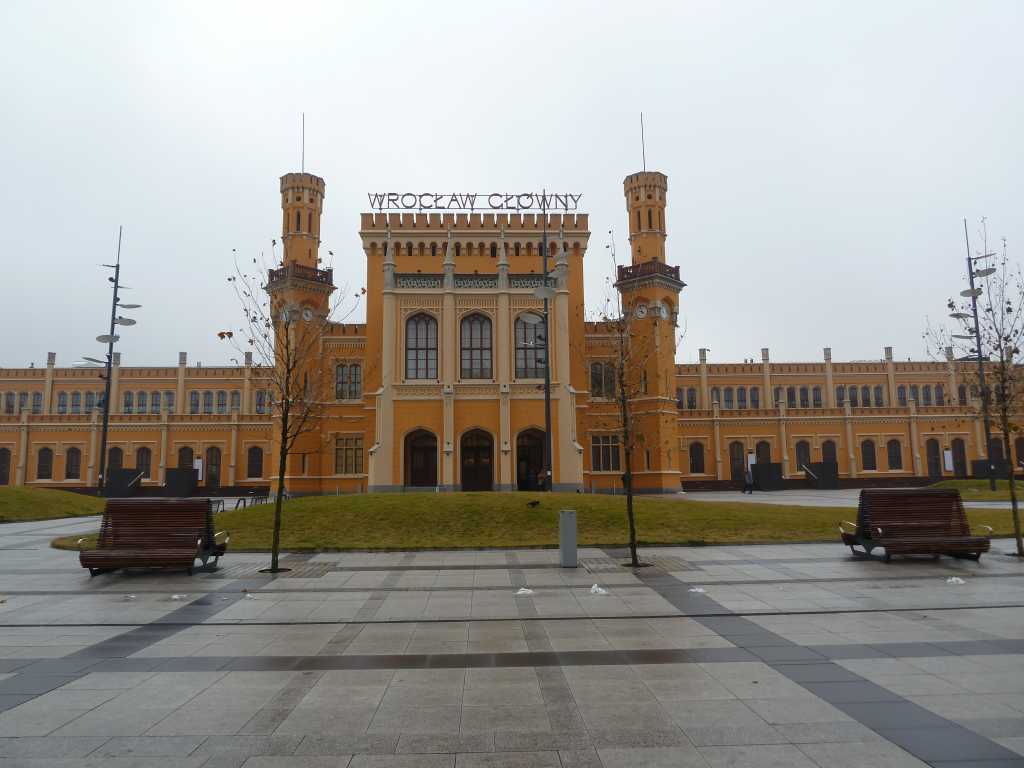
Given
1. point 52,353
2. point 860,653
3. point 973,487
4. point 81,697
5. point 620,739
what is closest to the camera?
point 620,739

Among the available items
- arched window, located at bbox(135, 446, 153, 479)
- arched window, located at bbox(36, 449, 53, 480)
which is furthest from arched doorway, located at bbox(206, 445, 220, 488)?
arched window, located at bbox(36, 449, 53, 480)

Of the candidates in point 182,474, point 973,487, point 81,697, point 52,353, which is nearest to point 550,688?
point 81,697

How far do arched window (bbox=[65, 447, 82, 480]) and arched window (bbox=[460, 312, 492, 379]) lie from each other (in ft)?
117

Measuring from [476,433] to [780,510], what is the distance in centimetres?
2027

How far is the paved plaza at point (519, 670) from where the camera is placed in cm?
513

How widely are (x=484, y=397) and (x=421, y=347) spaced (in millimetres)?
4676

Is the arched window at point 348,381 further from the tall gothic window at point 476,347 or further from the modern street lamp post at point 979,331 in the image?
the modern street lamp post at point 979,331

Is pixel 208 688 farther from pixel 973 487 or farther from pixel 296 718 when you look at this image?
pixel 973 487

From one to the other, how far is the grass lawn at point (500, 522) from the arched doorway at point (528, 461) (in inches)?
612

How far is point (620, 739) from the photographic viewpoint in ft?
17.2

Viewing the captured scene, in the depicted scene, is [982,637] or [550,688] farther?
[982,637]

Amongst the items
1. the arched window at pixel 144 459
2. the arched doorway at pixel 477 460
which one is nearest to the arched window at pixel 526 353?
the arched doorway at pixel 477 460

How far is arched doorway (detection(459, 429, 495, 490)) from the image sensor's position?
39.1 metres

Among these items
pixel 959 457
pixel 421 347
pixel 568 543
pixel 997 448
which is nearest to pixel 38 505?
pixel 421 347
